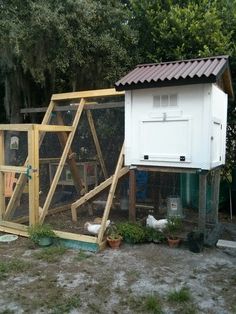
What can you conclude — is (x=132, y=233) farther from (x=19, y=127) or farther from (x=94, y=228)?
(x=19, y=127)

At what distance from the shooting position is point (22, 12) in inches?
255

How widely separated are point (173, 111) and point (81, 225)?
105 inches

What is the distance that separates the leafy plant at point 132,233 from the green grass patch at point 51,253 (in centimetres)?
92

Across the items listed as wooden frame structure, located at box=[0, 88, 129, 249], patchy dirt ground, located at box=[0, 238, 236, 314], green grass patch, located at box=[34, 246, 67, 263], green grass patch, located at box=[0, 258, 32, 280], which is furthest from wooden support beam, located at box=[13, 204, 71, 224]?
green grass patch, located at box=[0, 258, 32, 280]

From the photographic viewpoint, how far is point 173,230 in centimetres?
520

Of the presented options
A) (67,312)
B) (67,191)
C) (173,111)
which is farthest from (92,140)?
(67,312)

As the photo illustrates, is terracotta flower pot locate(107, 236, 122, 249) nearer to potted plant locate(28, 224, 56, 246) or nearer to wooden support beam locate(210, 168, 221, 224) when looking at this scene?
potted plant locate(28, 224, 56, 246)

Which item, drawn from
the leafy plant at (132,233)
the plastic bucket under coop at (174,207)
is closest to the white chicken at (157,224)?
the leafy plant at (132,233)

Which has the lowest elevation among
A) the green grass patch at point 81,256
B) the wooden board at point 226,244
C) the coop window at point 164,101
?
the green grass patch at point 81,256

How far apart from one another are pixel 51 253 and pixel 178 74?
318cm

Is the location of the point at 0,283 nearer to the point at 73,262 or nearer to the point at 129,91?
the point at 73,262

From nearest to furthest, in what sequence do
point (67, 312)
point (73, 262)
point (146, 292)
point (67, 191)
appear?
point (67, 312) < point (146, 292) < point (73, 262) < point (67, 191)

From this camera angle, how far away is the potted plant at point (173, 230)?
198 inches

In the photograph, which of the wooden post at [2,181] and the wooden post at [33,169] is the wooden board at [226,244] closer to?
the wooden post at [33,169]
